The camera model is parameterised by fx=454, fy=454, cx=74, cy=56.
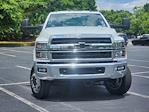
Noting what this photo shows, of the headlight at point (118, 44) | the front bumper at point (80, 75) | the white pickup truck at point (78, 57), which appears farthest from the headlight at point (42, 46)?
the headlight at point (118, 44)

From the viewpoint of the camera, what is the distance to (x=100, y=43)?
9.25 m

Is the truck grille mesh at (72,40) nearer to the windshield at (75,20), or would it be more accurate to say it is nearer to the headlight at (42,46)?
the headlight at (42,46)

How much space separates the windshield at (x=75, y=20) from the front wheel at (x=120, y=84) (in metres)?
1.51

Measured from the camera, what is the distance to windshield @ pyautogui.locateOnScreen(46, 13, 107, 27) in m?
10.8

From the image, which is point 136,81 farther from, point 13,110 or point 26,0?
point 26,0

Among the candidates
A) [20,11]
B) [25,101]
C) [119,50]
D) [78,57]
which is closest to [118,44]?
[119,50]

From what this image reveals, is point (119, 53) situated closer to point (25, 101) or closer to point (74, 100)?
point (74, 100)

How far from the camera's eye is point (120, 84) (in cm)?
998

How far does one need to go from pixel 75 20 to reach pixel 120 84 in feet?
6.61

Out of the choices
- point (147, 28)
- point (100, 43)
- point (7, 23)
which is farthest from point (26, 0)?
point (147, 28)

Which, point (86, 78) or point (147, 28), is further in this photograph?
point (147, 28)

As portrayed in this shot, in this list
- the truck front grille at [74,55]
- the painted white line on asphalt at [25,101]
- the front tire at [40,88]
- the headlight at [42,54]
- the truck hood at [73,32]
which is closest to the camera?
the painted white line on asphalt at [25,101]

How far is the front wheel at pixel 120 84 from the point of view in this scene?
32.3 feet

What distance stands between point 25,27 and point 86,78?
8.44ft
